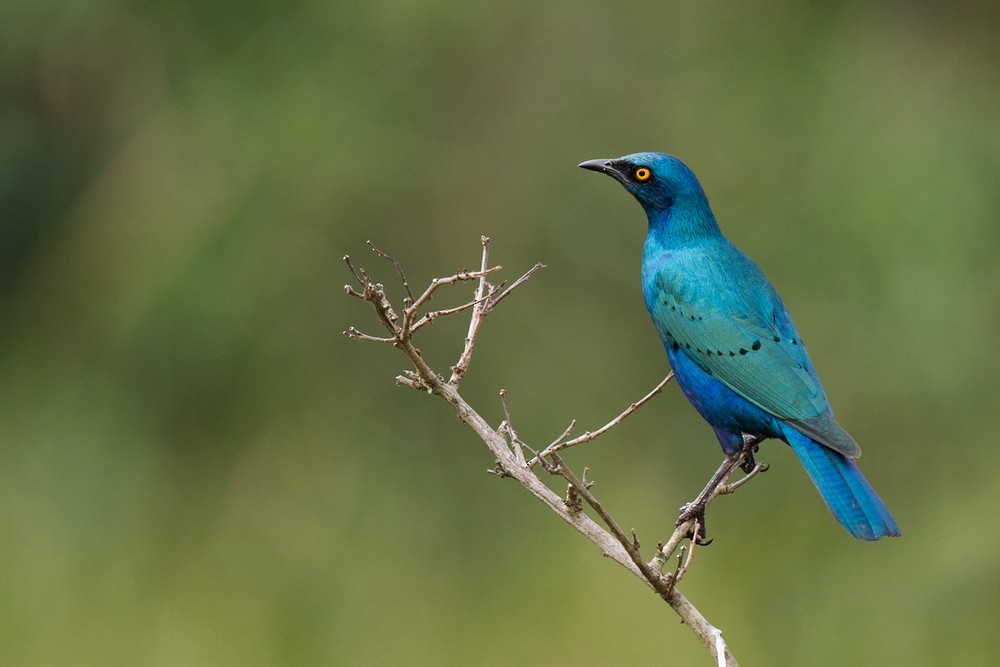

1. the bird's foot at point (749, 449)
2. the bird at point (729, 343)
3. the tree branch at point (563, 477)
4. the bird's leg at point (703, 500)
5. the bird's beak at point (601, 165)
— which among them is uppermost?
the bird's beak at point (601, 165)

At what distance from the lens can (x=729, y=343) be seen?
3.58 m

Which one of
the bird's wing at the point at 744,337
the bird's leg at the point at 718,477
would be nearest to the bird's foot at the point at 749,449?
the bird's leg at the point at 718,477

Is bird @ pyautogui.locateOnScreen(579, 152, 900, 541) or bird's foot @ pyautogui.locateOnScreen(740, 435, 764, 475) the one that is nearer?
bird @ pyautogui.locateOnScreen(579, 152, 900, 541)

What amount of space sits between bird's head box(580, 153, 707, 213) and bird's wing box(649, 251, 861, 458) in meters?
0.29

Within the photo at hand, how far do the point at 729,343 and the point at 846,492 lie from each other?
62cm

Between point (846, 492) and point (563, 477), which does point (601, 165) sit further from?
point (563, 477)

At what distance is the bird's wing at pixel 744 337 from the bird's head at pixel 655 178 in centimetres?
29

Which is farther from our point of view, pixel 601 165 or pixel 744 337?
pixel 601 165

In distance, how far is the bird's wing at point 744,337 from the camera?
3.39m

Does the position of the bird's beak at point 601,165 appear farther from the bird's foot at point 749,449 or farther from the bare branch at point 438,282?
the bare branch at point 438,282

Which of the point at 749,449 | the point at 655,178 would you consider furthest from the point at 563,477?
the point at 655,178

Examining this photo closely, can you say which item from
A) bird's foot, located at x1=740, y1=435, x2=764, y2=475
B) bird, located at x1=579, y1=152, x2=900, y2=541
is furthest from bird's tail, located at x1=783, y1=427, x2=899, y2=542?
bird's foot, located at x1=740, y1=435, x2=764, y2=475

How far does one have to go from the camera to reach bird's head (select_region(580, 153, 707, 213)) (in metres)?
3.93

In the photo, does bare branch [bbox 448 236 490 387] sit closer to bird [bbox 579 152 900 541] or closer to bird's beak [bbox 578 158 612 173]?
bird [bbox 579 152 900 541]
